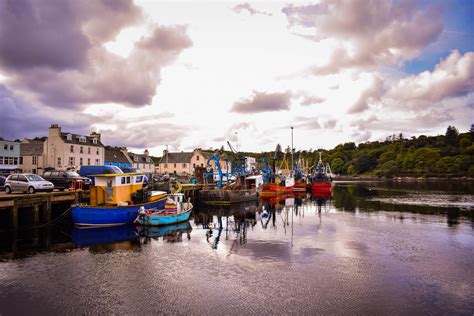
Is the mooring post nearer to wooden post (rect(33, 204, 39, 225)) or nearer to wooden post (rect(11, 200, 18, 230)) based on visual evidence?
wooden post (rect(11, 200, 18, 230))

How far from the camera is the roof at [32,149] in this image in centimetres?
5927

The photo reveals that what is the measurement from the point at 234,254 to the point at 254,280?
452 cm

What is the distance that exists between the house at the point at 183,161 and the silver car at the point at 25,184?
58858 millimetres

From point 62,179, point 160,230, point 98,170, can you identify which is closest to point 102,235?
point 160,230

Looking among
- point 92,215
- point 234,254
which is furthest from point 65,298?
point 92,215

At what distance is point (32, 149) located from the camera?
6016 centimetres

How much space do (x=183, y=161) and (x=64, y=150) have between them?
35500 mm

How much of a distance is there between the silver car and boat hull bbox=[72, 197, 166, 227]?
4.86 m

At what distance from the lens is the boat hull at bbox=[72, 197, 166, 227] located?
24.2m

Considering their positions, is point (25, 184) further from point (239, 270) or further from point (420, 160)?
A: point (420, 160)

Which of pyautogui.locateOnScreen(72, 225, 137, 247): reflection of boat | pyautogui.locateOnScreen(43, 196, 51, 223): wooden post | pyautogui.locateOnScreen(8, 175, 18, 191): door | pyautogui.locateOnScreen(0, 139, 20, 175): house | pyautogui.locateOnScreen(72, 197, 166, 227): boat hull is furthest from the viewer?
pyautogui.locateOnScreen(0, 139, 20, 175): house

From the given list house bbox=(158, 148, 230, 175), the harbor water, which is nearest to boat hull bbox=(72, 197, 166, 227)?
the harbor water

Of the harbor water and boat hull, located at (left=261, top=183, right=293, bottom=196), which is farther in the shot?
boat hull, located at (left=261, top=183, right=293, bottom=196)

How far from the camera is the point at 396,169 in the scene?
509ft
